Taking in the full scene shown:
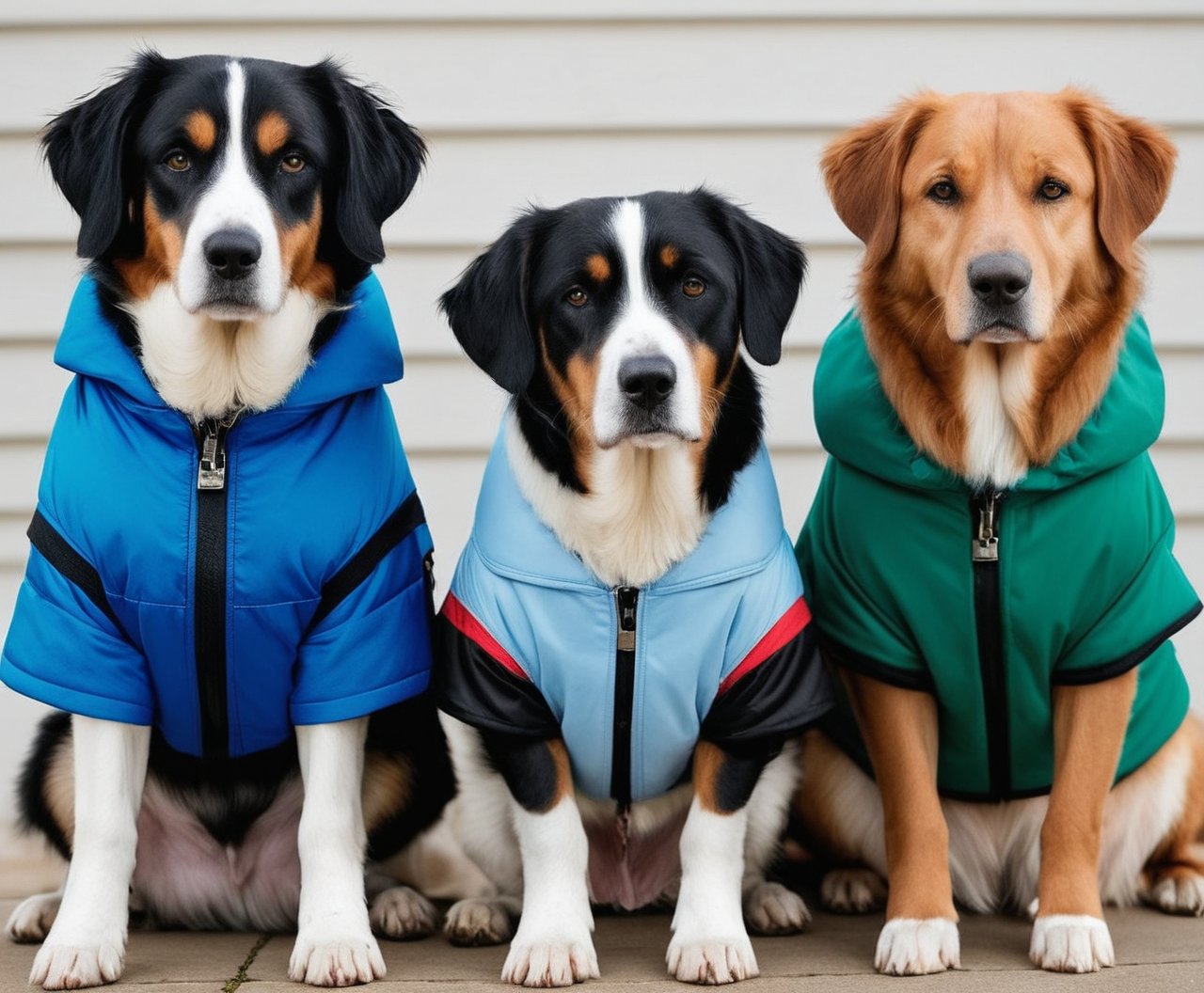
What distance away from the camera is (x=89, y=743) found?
319 centimetres

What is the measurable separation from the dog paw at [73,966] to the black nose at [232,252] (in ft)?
4.19

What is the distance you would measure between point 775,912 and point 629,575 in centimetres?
82

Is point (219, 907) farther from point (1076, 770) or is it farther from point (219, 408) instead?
point (1076, 770)

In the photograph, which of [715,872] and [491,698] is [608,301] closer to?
[491,698]

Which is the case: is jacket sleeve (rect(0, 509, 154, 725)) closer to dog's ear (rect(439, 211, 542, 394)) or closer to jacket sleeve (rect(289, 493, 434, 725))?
jacket sleeve (rect(289, 493, 434, 725))

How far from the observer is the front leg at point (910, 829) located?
3.15 meters

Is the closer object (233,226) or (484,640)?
(233,226)

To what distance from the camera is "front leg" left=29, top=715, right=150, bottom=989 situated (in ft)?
10.0

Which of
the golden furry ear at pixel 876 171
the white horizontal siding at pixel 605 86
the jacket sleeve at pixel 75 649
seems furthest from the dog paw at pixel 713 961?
the white horizontal siding at pixel 605 86

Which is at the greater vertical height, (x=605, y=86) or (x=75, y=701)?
(x=605, y=86)

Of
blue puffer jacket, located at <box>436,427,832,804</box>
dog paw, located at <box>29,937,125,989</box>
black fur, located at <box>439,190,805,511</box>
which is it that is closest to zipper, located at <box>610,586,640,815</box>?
blue puffer jacket, located at <box>436,427,832,804</box>

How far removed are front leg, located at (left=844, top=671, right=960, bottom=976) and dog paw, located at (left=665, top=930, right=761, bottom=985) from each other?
26 cm

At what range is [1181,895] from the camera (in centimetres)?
356

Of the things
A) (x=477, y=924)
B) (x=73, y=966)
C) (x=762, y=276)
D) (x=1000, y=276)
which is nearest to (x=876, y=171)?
(x=762, y=276)
